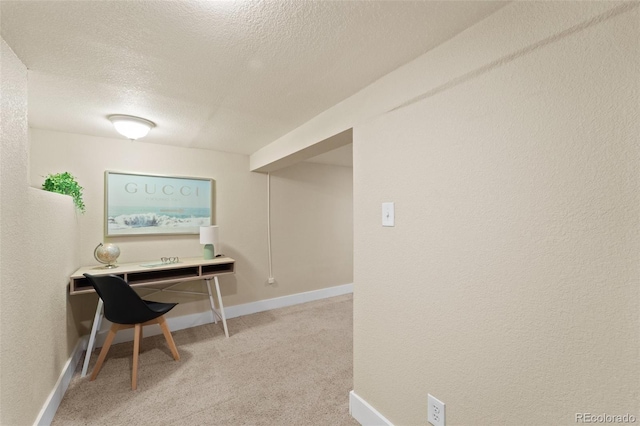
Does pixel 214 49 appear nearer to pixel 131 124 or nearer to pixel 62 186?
pixel 131 124

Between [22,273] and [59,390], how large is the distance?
3.39 feet

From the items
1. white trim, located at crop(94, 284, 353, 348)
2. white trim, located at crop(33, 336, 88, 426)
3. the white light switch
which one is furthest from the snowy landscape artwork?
the white light switch

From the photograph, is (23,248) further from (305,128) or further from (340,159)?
(340,159)

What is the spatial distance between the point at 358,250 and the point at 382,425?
3.20 ft

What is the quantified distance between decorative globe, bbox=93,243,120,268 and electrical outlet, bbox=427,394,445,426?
2775mm

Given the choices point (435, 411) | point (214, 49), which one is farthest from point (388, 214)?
point (214, 49)

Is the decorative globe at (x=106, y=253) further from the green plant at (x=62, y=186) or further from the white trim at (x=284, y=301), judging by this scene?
the white trim at (x=284, y=301)

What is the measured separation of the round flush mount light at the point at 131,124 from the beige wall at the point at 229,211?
72 cm

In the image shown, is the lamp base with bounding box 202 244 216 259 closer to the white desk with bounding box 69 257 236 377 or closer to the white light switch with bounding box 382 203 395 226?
the white desk with bounding box 69 257 236 377

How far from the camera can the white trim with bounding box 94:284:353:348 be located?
9.07 feet

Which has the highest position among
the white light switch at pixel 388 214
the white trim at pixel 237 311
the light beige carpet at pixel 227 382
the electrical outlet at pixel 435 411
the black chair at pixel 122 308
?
the white light switch at pixel 388 214

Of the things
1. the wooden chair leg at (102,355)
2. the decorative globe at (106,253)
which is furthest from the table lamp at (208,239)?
the wooden chair leg at (102,355)

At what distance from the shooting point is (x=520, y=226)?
100 centimetres

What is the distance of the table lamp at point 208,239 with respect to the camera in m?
2.92
